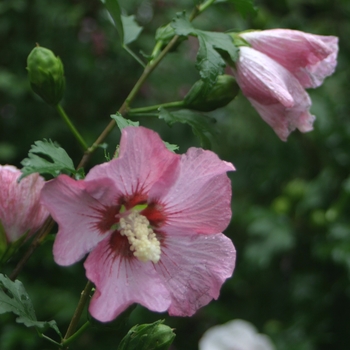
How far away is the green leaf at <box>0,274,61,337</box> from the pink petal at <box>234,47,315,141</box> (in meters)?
0.33

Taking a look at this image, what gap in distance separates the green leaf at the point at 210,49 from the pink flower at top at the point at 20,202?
0.21 meters

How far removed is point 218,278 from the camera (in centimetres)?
57

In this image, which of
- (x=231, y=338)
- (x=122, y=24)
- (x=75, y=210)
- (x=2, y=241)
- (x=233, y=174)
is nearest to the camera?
(x=75, y=210)

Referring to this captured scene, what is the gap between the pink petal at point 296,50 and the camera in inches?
27.4

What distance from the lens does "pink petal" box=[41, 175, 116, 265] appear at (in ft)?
1.66

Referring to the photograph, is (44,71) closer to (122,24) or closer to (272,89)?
(122,24)

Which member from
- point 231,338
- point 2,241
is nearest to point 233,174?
point 231,338

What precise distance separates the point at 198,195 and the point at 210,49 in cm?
19

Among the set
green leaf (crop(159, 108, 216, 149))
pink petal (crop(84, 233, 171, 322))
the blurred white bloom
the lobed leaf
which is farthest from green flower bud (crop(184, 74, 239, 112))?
the blurred white bloom

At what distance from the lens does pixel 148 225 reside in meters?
0.59

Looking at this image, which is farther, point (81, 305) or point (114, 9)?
point (114, 9)

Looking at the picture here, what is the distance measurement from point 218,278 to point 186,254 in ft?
0.12

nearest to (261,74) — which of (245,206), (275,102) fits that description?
(275,102)

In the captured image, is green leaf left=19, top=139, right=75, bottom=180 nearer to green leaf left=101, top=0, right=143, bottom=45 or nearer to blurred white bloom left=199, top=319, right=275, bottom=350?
green leaf left=101, top=0, right=143, bottom=45
